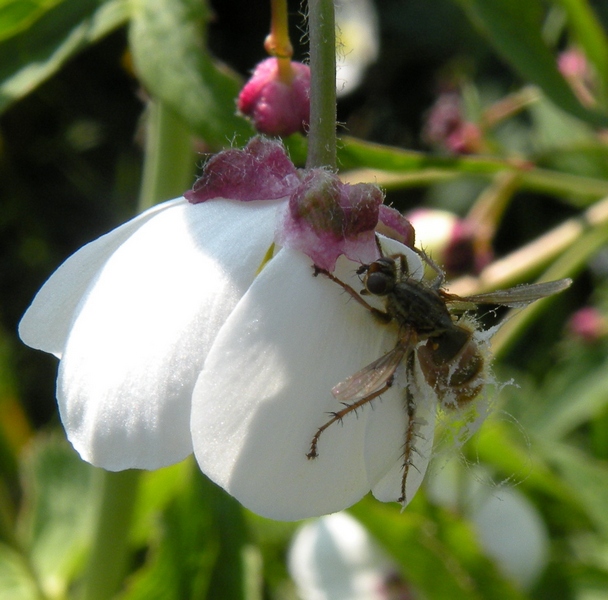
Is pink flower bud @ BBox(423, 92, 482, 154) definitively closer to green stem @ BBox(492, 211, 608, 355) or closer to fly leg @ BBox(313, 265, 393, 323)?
green stem @ BBox(492, 211, 608, 355)

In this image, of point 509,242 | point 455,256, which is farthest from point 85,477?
point 509,242

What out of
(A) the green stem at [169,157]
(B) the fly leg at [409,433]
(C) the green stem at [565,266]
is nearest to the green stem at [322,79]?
(B) the fly leg at [409,433]

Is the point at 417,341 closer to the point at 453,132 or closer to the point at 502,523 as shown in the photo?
the point at 502,523

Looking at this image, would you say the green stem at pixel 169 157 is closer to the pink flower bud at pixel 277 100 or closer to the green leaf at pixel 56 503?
the pink flower bud at pixel 277 100

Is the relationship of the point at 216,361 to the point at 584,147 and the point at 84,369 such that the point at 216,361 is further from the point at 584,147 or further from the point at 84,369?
the point at 584,147

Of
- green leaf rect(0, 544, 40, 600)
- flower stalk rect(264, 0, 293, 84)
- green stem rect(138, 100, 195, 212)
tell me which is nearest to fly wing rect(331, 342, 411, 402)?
flower stalk rect(264, 0, 293, 84)
